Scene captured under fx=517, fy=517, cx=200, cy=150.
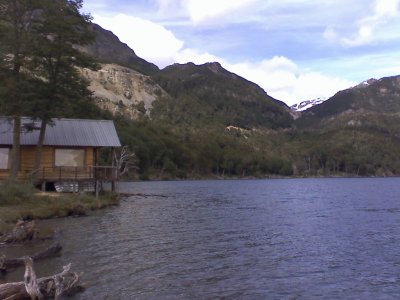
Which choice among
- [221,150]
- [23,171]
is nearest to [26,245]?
[23,171]

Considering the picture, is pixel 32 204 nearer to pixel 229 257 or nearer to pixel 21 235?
pixel 21 235

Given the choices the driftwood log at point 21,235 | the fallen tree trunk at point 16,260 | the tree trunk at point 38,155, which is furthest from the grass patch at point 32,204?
the fallen tree trunk at point 16,260

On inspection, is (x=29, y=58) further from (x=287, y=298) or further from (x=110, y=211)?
(x=287, y=298)

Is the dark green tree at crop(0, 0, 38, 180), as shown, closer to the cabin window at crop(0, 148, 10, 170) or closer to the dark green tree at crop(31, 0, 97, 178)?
the dark green tree at crop(31, 0, 97, 178)

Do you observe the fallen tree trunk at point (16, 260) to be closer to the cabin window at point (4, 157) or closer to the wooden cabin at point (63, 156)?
the wooden cabin at point (63, 156)

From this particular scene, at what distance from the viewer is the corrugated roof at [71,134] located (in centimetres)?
4503

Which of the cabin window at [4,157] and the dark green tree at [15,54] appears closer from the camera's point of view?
the dark green tree at [15,54]

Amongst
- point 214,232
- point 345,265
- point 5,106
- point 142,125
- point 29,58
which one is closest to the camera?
point 345,265

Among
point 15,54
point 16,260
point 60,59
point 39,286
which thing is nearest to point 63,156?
point 60,59

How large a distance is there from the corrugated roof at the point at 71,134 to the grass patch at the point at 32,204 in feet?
25.8

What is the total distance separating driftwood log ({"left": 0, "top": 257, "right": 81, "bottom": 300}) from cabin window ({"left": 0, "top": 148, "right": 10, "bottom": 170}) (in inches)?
1221

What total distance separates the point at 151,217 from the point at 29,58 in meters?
18.0

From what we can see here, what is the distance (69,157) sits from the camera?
151 ft

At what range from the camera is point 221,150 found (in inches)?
7520
